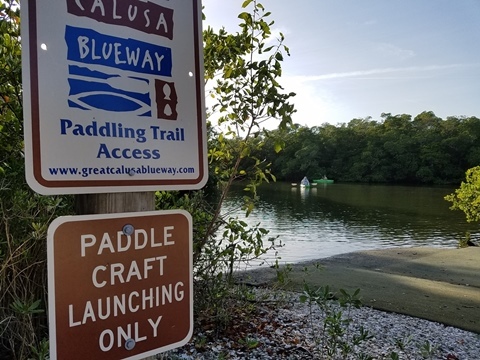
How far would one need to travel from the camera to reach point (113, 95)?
99 centimetres

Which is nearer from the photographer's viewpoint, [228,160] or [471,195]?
[228,160]

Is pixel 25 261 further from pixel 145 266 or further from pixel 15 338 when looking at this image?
pixel 145 266

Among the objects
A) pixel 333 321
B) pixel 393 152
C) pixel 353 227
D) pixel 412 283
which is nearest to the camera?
pixel 333 321

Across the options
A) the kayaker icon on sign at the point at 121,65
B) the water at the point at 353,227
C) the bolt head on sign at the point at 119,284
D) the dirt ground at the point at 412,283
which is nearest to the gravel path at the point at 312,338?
the dirt ground at the point at 412,283

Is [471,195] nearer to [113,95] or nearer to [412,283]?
[412,283]

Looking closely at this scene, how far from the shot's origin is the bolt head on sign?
3.03ft

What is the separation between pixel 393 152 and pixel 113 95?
70955 mm

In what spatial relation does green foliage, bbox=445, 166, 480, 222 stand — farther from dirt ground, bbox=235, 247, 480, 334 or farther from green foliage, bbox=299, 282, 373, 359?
green foliage, bbox=299, 282, 373, 359

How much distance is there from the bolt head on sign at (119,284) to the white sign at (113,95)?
0.10 metres

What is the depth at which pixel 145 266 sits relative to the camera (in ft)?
3.45

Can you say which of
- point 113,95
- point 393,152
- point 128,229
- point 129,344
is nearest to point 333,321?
point 129,344

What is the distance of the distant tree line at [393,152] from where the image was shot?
6212 cm

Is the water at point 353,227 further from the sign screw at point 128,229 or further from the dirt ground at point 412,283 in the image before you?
the sign screw at point 128,229

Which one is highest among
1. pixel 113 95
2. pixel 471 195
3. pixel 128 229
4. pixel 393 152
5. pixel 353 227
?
pixel 393 152
